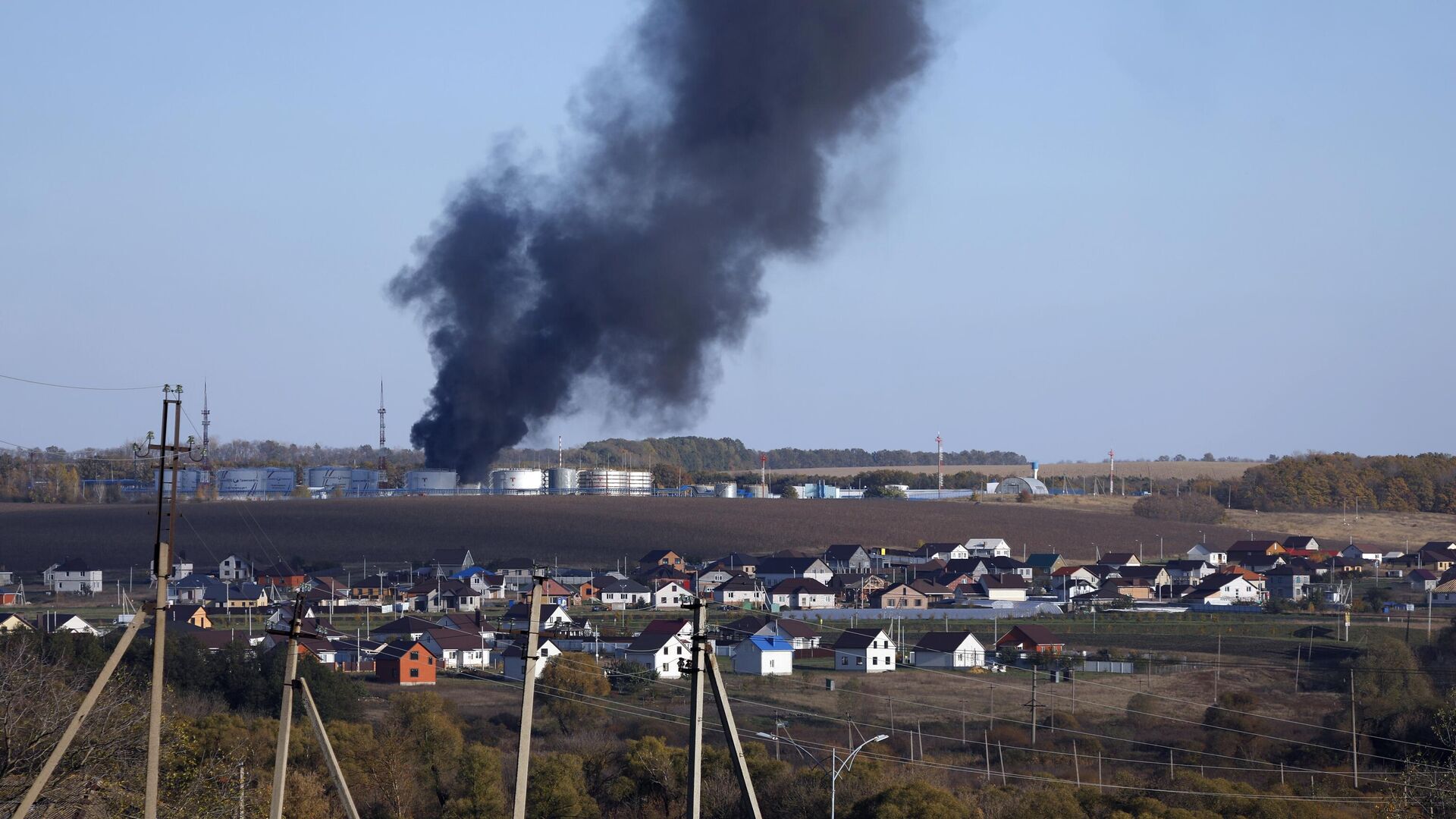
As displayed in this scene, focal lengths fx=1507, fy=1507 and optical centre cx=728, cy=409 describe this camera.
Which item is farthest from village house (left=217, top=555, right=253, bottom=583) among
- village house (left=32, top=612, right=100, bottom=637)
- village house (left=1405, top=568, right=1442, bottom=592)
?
village house (left=1405, top=568, right=1442, bottom=592)

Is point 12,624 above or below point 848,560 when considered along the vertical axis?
below

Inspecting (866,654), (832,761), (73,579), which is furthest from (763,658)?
(73,579)

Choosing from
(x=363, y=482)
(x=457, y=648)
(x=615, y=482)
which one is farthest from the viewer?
(x=615, y=482)

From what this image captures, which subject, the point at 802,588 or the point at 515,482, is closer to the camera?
the point at 802,588

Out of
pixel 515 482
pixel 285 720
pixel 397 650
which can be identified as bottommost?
pixel 397 650

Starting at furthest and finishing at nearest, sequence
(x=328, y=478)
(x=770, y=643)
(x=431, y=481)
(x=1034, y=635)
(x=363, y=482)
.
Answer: (x=328, y=478), (x=363, y=482), (x=431, y=481), (x=1034, y=635), (x=770, y=643)

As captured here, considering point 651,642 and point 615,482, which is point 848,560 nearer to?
point 651,642

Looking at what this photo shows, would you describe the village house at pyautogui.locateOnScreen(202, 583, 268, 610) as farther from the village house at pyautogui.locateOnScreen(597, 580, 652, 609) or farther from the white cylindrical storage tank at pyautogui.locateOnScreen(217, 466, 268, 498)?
the white cylindrical storage tank at pyautogui.locateOnScreen(217, 466, 268, 498)

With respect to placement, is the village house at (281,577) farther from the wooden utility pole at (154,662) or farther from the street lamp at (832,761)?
the wooden utility pole at (154,662)
